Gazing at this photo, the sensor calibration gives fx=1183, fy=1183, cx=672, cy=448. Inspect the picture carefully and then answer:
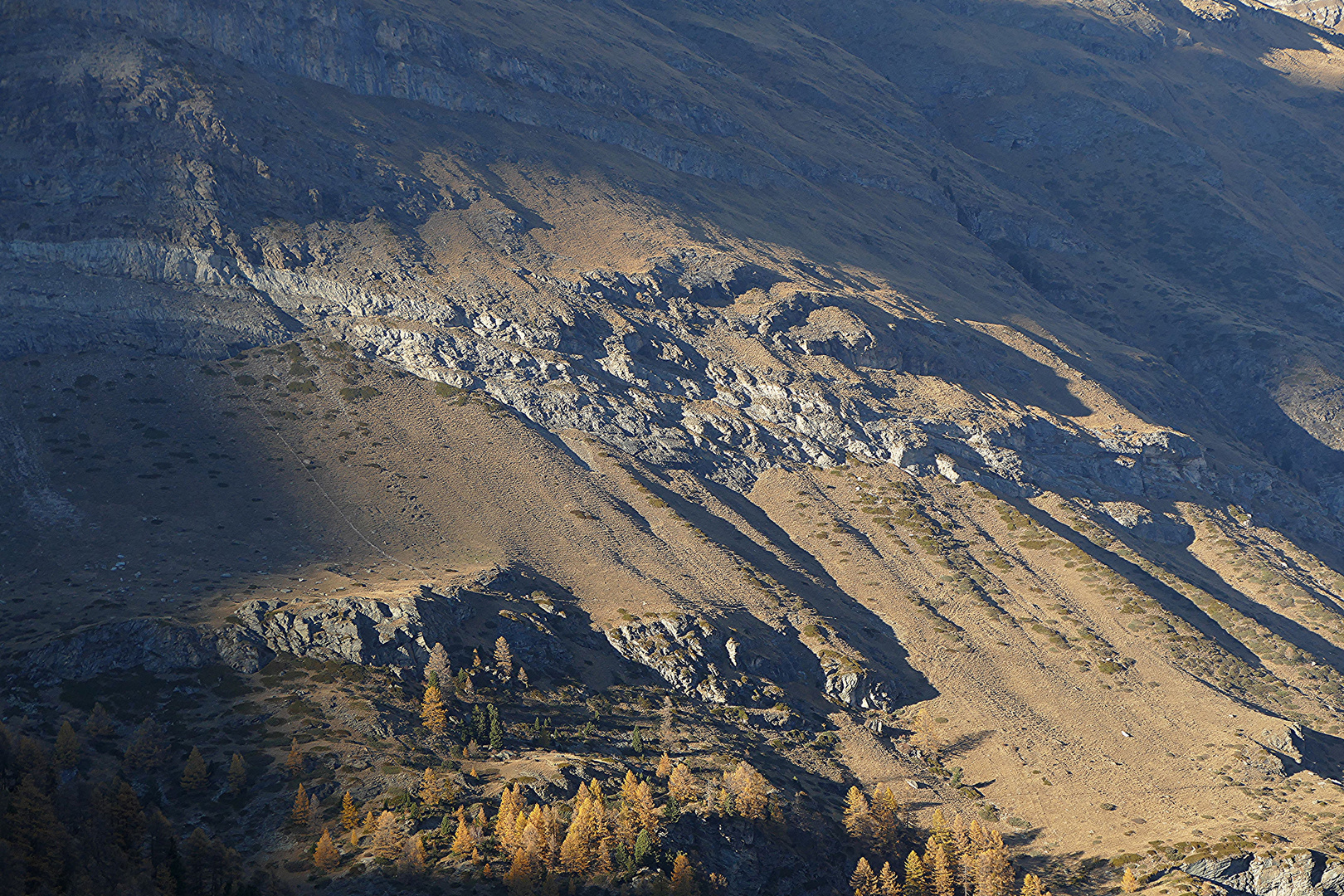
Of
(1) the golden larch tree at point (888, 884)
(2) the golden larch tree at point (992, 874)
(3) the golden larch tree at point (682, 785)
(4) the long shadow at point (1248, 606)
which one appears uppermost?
(4) the long shadow at point (1248, 606)

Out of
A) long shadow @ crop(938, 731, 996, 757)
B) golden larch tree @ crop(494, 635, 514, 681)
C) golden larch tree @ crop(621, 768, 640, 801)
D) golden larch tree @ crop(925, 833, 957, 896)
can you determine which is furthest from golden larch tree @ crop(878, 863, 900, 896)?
golden larch tree @ crop(494, 635, 514, 681)

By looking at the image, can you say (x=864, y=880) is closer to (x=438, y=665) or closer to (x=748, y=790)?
(x=748, y=790)

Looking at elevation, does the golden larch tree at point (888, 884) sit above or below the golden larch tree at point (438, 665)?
above

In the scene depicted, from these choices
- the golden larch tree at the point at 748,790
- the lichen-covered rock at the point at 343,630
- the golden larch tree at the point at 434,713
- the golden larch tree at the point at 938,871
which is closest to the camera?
the golden larch tree at the point at 938,871

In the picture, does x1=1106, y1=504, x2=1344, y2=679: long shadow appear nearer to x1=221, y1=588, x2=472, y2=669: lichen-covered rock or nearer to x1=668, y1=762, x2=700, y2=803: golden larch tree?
x1=668, y1=762, x2=700, y2=803: golden larch tree

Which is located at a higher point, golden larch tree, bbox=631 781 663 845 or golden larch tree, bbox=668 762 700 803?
golden larch tree, bbox=631 781 663 845

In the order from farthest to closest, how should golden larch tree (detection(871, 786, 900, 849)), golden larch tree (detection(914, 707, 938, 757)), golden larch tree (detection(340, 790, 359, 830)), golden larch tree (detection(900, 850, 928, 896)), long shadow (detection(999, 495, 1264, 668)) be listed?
1. long shadow (detection(999, 495, 1264, 668))
2. golden larch tree (detection(914, 707, 938, 757))
3. golden larch tree (detection(871, 786, 900, 849))
4. golden larch tree (detection(900, 850, 928, 896))
5. golden larch tree (detection(340, 790, 359, 830))

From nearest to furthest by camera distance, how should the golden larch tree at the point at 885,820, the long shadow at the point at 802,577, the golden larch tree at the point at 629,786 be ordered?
the golden larch tree at the point at 629,786 → the golden larch tree at the point at 885,820 → the long shadow at the point at 802,577

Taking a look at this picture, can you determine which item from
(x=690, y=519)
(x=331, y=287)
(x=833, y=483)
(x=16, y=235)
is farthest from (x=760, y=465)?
(x=16, y=235)

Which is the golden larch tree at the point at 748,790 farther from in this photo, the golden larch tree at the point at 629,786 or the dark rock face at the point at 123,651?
the dark rock face at the point at 123,651

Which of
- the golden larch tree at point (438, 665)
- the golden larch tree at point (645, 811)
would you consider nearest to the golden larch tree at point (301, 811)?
the golden larch tree at point (438, 665)
